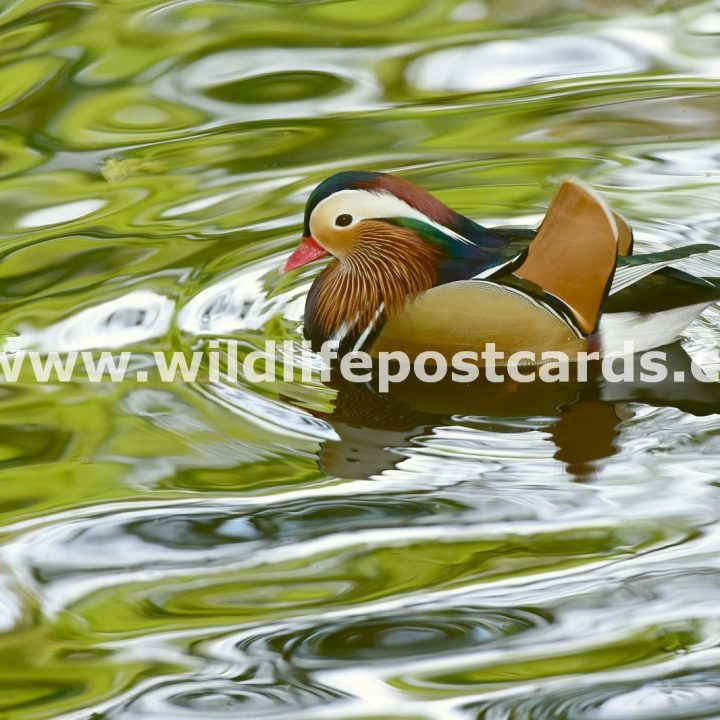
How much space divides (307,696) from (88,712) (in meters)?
0.48

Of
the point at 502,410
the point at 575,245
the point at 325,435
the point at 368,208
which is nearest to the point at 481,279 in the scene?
the point at 575,245

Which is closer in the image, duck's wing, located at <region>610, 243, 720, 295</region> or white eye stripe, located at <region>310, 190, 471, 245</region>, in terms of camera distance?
duck's wing, located at <region>610, 243, 720, 295</region>

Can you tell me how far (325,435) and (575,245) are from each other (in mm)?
933

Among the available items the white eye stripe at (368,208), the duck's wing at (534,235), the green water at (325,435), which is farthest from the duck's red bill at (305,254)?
the duck's wing at (534,235)

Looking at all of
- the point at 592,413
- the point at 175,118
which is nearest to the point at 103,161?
the point at 175,118

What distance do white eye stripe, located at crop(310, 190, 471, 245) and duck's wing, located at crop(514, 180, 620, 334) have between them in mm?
336

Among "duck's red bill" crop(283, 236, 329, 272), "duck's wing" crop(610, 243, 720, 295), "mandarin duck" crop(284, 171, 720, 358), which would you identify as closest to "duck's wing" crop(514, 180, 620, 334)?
"mandarin duck" crop(284, 171, 720, 358)

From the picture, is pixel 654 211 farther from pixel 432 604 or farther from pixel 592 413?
pixel 432 604

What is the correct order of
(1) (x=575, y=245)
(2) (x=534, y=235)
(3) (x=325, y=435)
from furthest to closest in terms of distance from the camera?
(2) (x=534, y=235), (1) (x=575, y=245), (3) (x=325, y=435)

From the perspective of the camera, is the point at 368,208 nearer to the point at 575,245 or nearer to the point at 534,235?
the point at 534,235

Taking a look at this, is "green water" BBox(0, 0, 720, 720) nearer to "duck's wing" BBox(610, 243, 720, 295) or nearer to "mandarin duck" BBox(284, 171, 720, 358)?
"mandarin duck" BBox(284, 171, 720, 358)

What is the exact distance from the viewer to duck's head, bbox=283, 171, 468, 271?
4582 mm

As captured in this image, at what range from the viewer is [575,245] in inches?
168

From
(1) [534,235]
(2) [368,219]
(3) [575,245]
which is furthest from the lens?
(2) [368,219]
